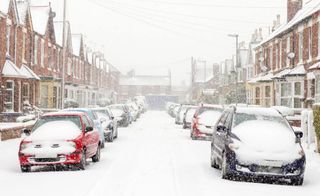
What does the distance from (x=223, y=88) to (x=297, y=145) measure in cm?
7531

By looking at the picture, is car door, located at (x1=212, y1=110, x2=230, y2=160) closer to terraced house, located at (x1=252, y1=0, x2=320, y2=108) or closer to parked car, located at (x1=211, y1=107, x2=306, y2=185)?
parked car, located at (x1=211, y1=107, x2=306, y2=185)

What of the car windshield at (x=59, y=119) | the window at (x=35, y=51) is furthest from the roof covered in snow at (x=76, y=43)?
the car windshield at (x=59, y=119)

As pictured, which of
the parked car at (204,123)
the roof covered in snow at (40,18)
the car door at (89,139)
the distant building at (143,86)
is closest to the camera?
the car door at (89,139)

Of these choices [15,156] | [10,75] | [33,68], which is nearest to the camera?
[15,156]

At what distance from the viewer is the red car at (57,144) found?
45.6 ft

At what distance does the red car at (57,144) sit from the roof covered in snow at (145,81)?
138 meters

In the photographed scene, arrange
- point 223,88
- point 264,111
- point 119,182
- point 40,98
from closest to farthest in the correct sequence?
1. point 119,182
2. point 264,111
3. point 40,98
4. point 223,88

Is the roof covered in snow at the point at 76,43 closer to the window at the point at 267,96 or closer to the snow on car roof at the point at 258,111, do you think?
the window at the point at 267,96

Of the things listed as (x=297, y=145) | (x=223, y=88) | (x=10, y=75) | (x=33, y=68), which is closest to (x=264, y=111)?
(x=297, y=145)

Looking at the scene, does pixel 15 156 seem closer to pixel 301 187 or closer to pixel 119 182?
pixel 119 182

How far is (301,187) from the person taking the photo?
12.3 m

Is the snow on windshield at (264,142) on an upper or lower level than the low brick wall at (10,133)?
upper

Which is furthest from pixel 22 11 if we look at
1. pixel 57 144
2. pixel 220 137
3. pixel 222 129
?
pixel 222 129

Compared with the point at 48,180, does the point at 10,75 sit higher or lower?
higher
